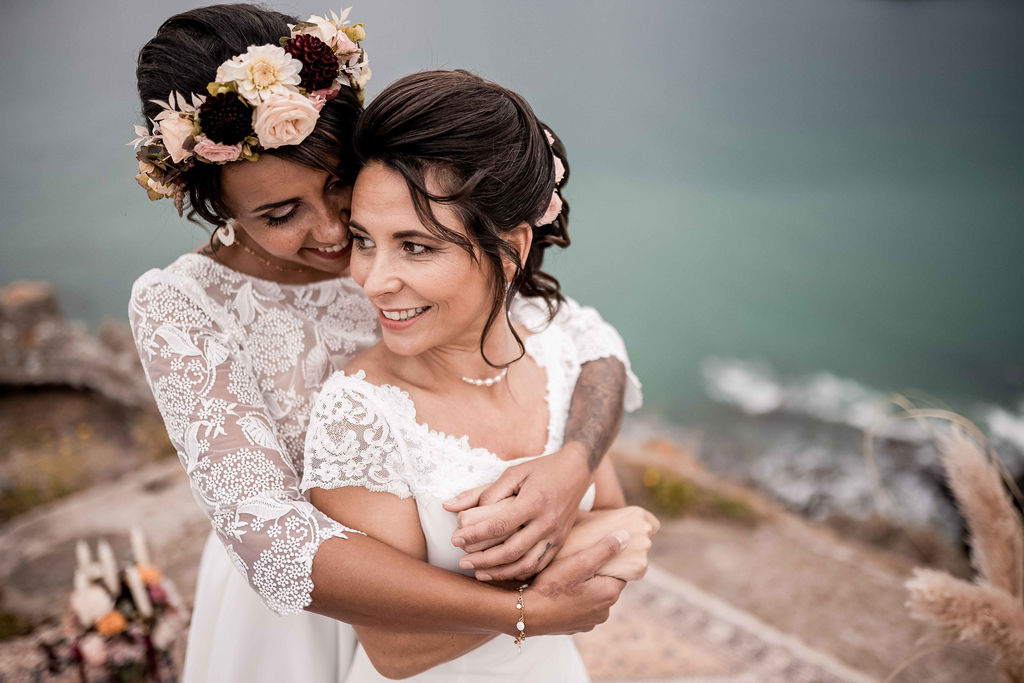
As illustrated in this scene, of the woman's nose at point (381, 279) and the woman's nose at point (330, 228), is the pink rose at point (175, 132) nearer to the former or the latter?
the woman's nose at point (330, 228)

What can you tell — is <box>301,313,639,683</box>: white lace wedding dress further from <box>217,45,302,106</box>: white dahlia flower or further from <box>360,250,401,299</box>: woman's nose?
<box>217,45,302,106</box>: white dahlia flower

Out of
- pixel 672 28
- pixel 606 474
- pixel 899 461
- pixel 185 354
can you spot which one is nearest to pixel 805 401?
pixel 899 461

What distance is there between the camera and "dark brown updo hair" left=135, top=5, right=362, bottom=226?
169 cm

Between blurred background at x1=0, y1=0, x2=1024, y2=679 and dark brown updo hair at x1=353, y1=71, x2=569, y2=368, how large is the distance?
294 cm

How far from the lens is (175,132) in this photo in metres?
1.66

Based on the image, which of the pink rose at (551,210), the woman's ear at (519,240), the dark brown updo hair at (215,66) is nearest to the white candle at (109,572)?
the dark brown updo hair at (215,66)

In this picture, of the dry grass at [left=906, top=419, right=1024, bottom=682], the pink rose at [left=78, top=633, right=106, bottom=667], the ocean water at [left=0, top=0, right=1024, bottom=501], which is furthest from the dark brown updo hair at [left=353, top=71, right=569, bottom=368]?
the ocean water at [left=0, top=0, right=1024, bottom=501]

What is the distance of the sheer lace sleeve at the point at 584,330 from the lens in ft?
7.50

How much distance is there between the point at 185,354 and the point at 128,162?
12.7 feet

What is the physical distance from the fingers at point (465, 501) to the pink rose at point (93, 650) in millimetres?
2148

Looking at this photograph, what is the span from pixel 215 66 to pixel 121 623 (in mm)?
2370

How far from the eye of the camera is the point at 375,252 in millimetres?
1692

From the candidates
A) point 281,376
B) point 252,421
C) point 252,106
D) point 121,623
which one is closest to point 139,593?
point 121,623

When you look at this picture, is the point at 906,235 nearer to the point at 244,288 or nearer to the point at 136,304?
the point at 244,288
